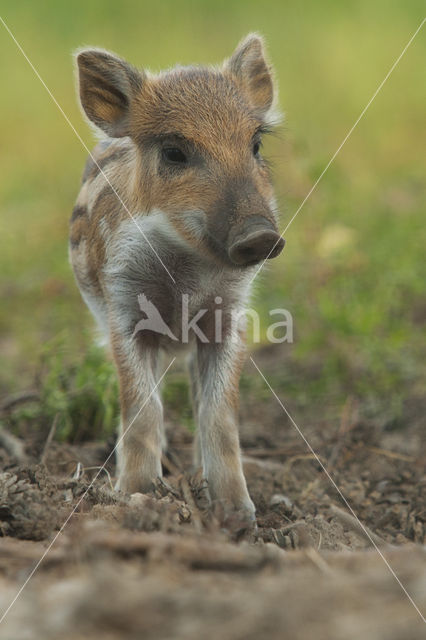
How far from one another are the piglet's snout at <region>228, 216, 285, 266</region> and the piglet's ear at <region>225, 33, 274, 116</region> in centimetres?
102

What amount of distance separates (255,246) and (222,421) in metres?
0.93

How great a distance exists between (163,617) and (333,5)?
40.2ft

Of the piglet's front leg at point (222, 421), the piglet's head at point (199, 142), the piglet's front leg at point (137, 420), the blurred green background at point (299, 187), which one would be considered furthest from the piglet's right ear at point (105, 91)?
the piglet's front leg at point (222, 421)

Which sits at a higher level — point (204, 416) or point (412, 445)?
point (204, 416)

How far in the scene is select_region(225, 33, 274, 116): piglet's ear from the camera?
14.0 ft

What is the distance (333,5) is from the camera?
12750 mm

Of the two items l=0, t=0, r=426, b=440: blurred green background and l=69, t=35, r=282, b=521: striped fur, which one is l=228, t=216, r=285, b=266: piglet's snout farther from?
l=0, t=0, r=426, b=440: blurred green background

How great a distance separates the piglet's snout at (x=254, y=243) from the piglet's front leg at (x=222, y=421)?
2.35 ft

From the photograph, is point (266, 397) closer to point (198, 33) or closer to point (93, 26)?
point (198, 33)

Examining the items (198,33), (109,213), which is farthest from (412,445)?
(198,33)

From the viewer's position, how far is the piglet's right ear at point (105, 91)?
13.5ft

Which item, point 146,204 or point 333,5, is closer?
point 146,204

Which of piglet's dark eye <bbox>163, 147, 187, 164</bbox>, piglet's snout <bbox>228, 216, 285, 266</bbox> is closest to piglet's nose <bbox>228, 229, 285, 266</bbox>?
piglet's snout <bbox>228, 216, 285, 266</bbox>

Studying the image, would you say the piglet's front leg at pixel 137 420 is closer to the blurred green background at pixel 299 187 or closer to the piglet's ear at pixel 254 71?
the blurred green background at pixel 299 187
